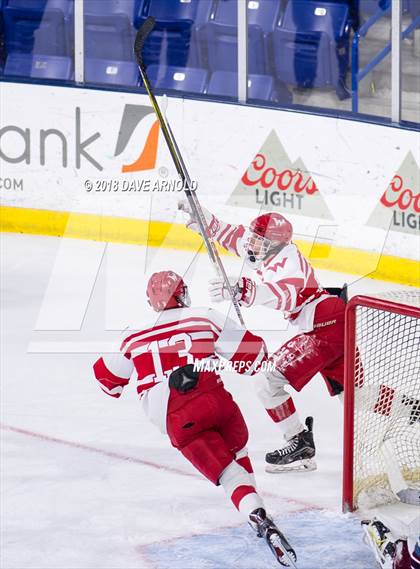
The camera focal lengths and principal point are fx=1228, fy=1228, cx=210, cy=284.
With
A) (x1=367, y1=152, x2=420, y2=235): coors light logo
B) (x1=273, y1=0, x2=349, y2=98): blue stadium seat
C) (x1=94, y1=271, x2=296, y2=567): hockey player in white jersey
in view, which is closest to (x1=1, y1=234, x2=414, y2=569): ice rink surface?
(x1=94, y1=271, x2=296, y2=567): hockey player in white jersey

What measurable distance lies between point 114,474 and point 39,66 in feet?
14.1

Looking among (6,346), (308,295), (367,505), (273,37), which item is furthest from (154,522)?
(273,37)

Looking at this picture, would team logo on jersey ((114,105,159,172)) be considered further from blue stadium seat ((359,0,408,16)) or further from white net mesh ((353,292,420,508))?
white net mesh ((353,292,420,508))

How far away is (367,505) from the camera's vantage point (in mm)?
3887

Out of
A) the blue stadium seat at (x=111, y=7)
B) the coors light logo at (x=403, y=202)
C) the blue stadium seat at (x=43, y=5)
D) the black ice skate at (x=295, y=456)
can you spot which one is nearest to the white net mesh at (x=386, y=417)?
the black ice skate at (x=295, y=456)

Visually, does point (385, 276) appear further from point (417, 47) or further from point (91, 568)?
point (91, 568)

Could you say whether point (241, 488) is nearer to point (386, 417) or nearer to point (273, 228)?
point (386, 417)

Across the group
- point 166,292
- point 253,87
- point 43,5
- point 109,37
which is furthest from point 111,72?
point 166,292

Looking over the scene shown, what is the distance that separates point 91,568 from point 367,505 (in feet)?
3.04

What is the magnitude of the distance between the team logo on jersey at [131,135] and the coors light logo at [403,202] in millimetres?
1496

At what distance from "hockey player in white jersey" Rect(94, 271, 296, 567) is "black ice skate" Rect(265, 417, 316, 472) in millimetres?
661

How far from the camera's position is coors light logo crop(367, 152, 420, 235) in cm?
664

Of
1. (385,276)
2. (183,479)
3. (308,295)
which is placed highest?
(308,295)

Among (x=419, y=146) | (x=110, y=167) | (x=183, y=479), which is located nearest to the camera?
(x=183, y=479)
